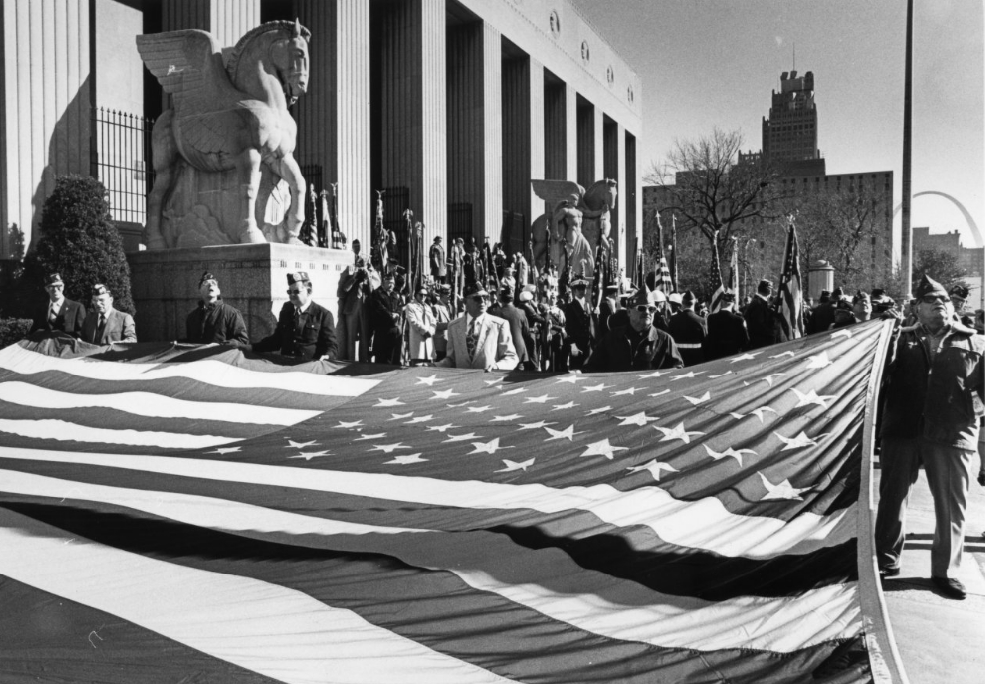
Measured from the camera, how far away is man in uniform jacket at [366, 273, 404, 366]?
38.7 feet

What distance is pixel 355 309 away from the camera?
1216 cm

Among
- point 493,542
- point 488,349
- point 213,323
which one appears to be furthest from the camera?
point 213,323

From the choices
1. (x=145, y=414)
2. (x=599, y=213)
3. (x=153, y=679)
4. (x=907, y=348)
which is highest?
(x=599, y=213)

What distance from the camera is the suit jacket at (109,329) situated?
28.4 feet

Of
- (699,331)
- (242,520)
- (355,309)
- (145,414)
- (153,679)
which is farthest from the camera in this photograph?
(355,309)

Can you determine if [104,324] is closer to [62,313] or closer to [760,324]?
[62,313]

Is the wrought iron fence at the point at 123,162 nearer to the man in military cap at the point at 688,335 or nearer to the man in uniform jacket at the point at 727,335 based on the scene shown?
the man in military cap at the point at 688,335

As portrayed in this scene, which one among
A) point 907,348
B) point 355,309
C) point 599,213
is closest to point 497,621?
point 907,348

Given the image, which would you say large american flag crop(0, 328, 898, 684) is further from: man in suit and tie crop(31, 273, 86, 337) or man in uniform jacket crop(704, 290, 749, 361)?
man in uniform jacket crop(704, 290, 749, 361)

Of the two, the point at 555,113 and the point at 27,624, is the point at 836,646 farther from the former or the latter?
the point at 555,113

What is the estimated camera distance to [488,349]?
791 cm

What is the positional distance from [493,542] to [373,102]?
93.6 feet

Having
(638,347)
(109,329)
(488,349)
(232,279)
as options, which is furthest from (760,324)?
(232,279)

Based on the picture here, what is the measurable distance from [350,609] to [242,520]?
1097mm
